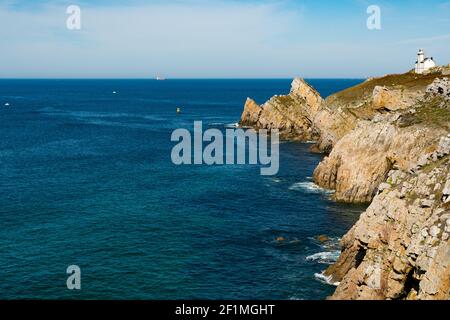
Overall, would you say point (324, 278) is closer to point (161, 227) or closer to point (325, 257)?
point (325, 257)

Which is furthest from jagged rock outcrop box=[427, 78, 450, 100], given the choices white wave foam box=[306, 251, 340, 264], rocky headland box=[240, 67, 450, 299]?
white wave foam box=[306, 251, 340, 264]

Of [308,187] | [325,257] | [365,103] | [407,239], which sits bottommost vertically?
[325,257]

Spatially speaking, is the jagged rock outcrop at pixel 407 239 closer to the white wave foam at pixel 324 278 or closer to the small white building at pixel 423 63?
the white wave foam at pixel 324 278

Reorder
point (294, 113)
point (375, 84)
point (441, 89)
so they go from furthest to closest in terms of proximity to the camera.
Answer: point (294, 113) < point (375, 84) < point (441, 89)

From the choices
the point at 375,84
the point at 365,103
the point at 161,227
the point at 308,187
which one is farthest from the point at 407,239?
the point at 375,84

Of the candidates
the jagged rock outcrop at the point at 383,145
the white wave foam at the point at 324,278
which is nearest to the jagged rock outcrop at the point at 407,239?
the white wave foam at the point at 324,278
